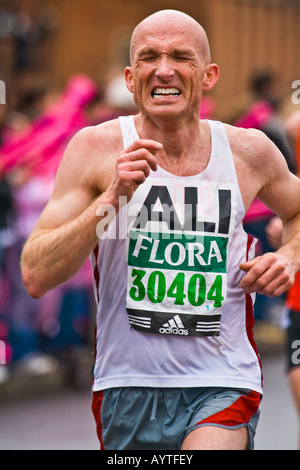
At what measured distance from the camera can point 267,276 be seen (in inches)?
125

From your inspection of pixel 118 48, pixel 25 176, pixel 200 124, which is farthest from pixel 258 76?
pixel 200 124

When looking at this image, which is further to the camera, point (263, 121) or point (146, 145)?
point (263, 121)

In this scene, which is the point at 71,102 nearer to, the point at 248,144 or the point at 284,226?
the point at 284,226

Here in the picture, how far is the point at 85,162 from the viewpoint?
3.33 m

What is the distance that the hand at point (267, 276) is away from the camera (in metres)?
3.17

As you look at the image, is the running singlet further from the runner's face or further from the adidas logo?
the runner's face

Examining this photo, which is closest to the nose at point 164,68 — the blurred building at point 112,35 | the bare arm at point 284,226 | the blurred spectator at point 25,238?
the bare arm at point 284,226

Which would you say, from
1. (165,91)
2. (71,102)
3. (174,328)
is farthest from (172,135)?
(71,102)

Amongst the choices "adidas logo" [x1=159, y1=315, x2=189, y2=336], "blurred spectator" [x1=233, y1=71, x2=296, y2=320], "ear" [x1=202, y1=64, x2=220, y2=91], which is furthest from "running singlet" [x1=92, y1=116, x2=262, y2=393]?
"blurred spectator" [x1=233, y1=71, x2=296, y2=320]

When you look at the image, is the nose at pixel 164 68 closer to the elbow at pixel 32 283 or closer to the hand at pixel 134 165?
the hand at pixel 134 165

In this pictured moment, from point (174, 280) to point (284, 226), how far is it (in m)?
0.58

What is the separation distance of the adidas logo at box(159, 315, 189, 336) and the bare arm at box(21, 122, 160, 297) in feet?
1.17

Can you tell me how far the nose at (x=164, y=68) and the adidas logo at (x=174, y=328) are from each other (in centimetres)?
79
